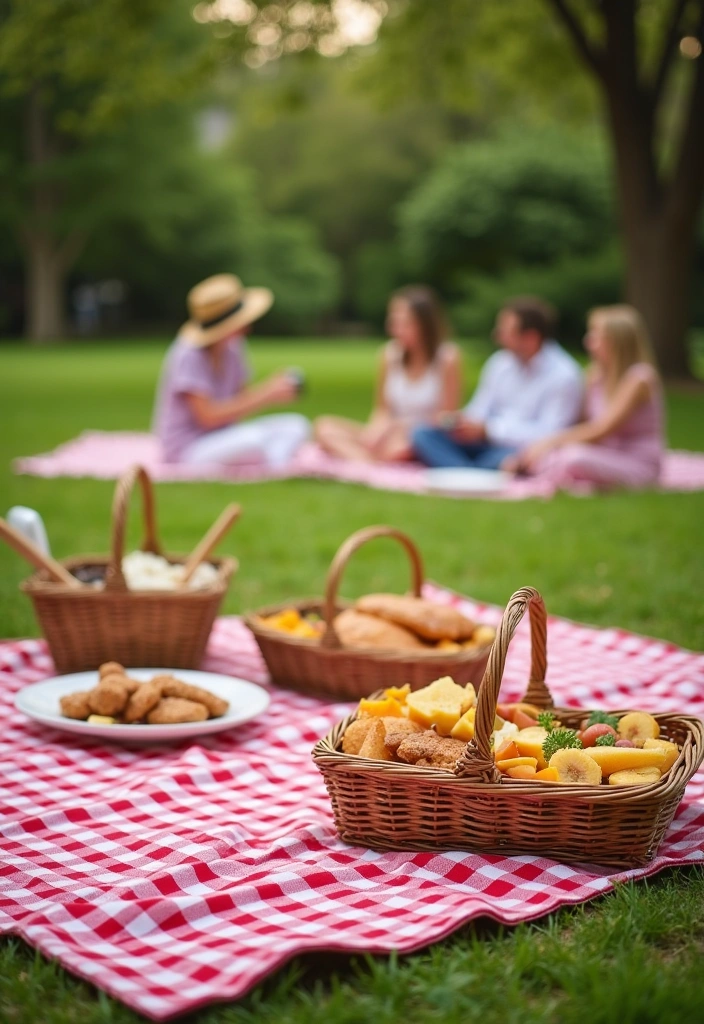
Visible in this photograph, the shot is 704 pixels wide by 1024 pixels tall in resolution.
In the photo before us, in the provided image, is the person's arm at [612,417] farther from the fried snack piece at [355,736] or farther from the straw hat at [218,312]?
the fried snack piece at [355,736]

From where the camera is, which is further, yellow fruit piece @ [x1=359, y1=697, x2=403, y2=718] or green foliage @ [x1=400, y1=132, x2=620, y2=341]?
green foliage @ [x1=400, y1=132, x2=620, y2=341]

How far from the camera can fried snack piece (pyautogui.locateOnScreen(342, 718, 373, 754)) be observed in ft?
8.96

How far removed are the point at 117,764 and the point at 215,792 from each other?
0.35 m

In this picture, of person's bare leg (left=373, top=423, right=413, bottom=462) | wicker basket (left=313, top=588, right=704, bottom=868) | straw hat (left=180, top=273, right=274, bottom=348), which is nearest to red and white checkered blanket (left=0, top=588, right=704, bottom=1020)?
wicker basket (left=313, top=588, right=704, bottom=868)

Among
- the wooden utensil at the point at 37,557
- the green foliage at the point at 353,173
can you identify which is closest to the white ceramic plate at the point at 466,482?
the wooden utensil at the point at 37,557

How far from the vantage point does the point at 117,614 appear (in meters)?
3.82

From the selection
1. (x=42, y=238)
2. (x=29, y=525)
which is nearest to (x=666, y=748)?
(x=29, y=525)

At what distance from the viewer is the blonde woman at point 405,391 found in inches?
369

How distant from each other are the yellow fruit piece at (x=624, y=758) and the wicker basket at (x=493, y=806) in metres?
0.05

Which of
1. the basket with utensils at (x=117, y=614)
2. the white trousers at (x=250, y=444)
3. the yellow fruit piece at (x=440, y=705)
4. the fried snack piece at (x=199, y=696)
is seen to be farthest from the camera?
the white trousers at (x=250, y=444)

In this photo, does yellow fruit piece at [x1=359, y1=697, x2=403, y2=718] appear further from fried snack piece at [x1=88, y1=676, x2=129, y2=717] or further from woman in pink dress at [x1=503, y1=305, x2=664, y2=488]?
woman in pink dress at [x1=503, y1=305, x2=664, y2=488]

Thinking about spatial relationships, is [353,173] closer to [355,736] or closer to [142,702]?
[142,702]

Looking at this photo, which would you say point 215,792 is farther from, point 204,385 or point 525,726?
point 204,385

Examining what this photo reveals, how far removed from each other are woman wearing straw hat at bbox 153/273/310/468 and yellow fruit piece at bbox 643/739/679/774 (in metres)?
5.55
